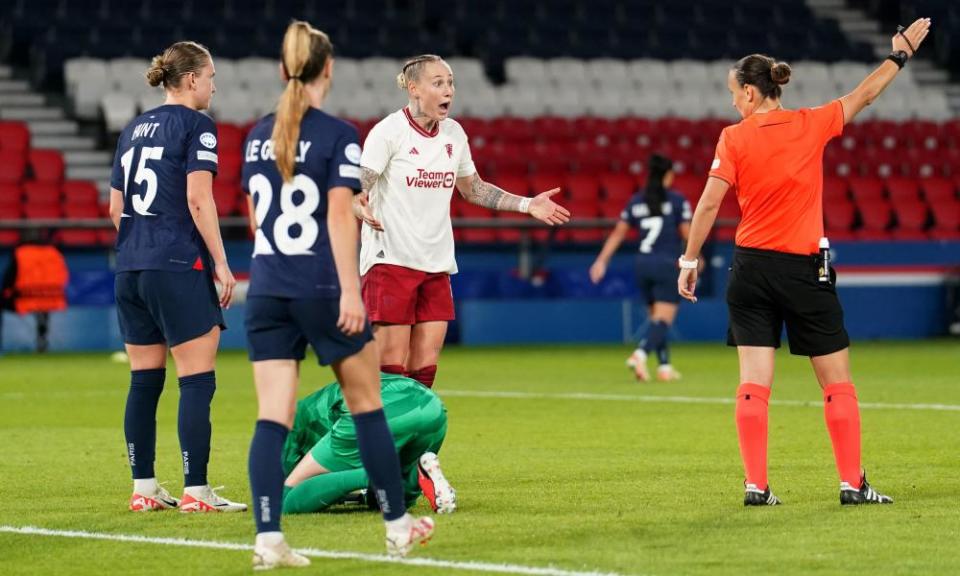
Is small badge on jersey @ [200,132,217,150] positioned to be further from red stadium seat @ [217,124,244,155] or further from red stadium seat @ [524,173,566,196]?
red stadium seat @ [524,173,566,196]

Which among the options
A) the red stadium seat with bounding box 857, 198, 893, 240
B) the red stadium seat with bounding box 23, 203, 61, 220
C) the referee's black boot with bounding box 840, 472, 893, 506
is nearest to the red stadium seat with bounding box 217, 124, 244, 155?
the red stadium seat with bounding box 23, 203, 61, 220

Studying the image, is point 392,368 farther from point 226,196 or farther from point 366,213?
point 226,196

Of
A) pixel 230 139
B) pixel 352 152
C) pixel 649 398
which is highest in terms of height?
A: pixel 230 139

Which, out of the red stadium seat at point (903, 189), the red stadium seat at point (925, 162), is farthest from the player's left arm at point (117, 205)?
the red stadium seat at point (925, 162)

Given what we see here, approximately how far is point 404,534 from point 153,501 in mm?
2241

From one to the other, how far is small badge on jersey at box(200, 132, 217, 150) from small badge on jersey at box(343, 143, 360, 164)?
6.04 ft

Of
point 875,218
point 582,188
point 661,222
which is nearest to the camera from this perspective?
point 661,222

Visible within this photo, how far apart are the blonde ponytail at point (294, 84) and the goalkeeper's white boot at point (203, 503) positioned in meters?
2.36

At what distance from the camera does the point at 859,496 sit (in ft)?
26.5

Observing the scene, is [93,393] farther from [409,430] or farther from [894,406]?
[409,430]

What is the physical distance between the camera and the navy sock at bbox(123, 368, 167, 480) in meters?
8.38

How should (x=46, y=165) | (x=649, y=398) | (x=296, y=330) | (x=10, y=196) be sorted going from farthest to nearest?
(x=46, y=165) → (x=10, y=196) → (x=649, y=398) → (x=296, y=330)

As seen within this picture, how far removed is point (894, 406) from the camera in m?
14.0

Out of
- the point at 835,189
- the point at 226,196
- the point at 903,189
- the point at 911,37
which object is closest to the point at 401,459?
the point at 911,37
